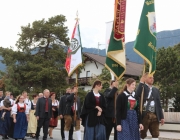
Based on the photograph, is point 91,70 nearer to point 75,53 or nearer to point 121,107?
point 75,53

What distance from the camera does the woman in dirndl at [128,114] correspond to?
8.03 metres

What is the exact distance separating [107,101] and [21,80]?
3500 centimetres

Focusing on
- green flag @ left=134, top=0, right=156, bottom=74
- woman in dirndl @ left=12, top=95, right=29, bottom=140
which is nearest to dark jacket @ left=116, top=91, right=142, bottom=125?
green flag @ left=134, top=0, right=156, bottom=74

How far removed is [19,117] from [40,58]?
30357 mm

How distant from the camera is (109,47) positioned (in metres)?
9.91

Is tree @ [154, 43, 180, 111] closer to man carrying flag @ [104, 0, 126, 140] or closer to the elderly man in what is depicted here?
→ man carrying flag @ [104, 0, 126, 140]

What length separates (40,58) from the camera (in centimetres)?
4378

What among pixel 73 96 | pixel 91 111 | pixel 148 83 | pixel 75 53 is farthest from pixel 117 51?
pixel 73 96

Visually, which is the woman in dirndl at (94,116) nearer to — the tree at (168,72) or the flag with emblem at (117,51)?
the flag with emblem at (117,51)

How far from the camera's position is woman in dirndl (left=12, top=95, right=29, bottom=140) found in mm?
13602

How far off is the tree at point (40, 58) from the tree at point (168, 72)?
50.5 feet

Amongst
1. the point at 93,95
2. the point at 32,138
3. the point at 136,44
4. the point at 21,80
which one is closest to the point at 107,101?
the point at 93,95

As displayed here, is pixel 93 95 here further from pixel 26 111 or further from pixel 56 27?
pixel 56 27

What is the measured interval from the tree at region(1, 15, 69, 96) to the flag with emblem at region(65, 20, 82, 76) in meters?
28.8
